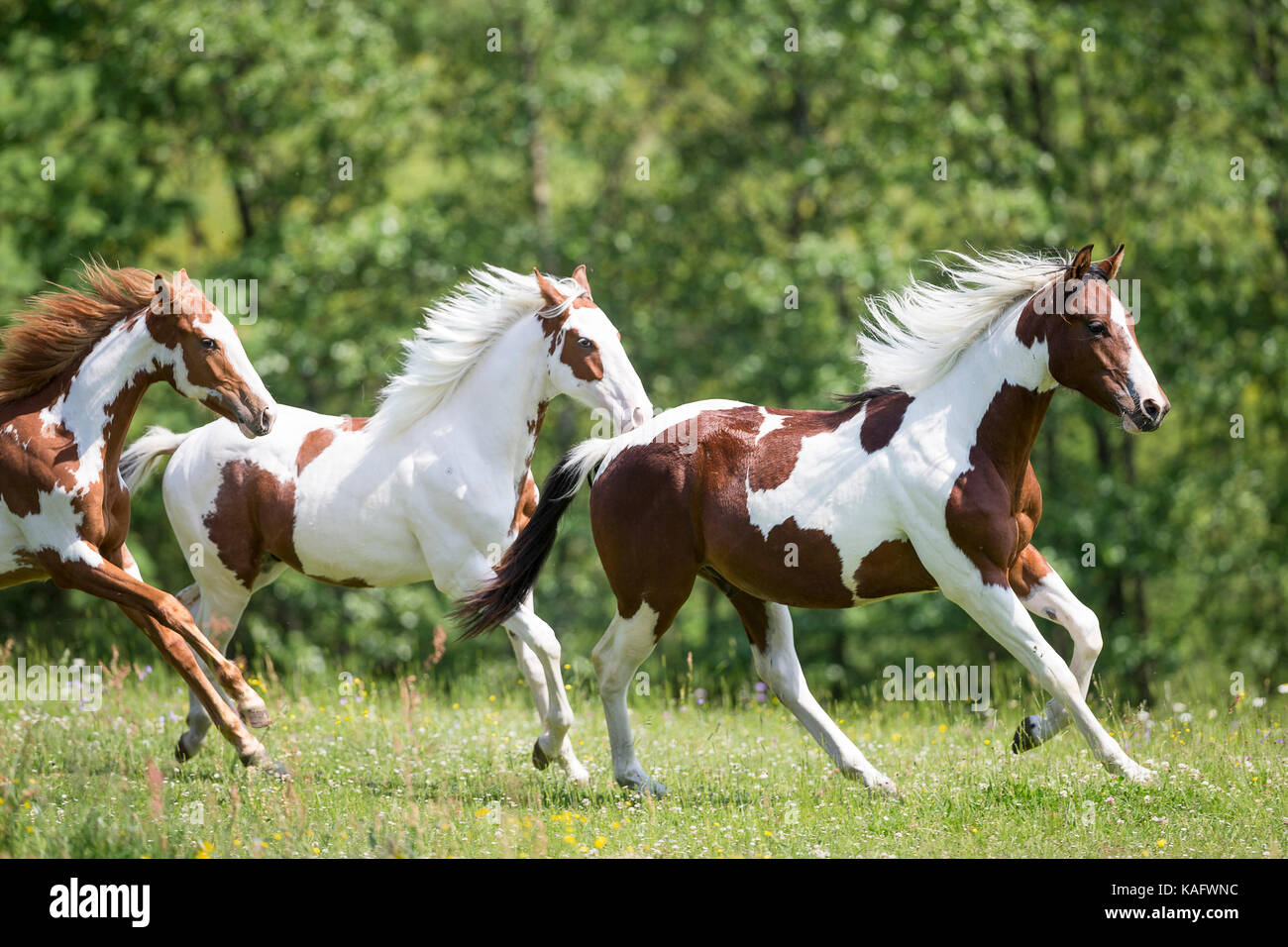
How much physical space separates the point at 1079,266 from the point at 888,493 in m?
1.28

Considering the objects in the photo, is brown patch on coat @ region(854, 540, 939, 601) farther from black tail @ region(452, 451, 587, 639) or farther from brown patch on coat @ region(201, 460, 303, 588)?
brown patch on coat @ region(201, 460, 303, 588)

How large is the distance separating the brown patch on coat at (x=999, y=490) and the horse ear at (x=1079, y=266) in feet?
1.75

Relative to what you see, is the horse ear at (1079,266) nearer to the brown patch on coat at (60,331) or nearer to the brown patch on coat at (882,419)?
the brown patch on coat at (882,419)

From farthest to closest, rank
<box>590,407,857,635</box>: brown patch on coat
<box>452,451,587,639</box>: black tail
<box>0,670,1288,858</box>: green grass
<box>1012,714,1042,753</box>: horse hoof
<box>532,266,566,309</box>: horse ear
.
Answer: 1. <box>532,266,566,309</box>: horse ear
2. <box>452,451,587,639</box>: black tail
3. <box>1012,714,1042,753</box>: horse hoof
4. <box>590,407,857,635</box>: brown patch on coat
5. <box>0,670,1288,858</box>: green grass

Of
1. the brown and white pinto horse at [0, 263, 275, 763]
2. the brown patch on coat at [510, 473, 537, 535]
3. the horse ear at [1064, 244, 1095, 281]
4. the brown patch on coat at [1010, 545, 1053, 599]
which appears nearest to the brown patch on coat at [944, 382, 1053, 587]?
the brown patch on coat at [1010, 545, 1053, 599]

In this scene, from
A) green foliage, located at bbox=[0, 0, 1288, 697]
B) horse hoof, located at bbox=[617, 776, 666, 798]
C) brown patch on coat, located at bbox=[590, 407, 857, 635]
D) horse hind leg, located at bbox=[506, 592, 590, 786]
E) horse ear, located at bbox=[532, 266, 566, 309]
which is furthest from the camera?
green foliage, located at bbox=[0, 0, 1288, 697]

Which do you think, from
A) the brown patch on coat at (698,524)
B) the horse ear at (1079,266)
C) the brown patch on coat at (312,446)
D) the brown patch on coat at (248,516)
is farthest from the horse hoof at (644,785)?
the horse ear at (1079,266)

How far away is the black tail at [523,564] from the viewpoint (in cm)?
628

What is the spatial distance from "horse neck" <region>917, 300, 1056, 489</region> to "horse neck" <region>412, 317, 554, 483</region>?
215 cm

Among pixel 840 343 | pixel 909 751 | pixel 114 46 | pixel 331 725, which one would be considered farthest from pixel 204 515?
pixel 114 46

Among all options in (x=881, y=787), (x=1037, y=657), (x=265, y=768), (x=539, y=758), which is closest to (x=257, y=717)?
(x=265, y=768)

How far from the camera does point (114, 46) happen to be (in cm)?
1625

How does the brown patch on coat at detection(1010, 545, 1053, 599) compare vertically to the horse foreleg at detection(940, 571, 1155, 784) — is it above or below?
above

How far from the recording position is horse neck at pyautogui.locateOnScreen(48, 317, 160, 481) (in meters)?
6.00
